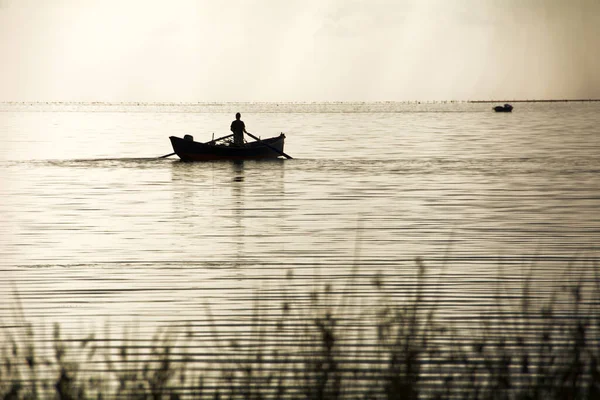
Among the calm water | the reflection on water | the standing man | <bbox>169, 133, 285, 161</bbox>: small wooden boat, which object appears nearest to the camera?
the reflection on water

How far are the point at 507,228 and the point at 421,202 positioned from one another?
598 centimetres

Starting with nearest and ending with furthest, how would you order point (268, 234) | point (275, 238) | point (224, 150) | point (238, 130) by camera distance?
point (275, 238) → point (268, 234) → point (238, 130) → point (224, 150)

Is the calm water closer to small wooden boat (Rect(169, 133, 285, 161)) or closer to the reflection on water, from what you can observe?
the reflection on water

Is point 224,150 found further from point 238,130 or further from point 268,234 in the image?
point 268,234

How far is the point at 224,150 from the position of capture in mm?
43312

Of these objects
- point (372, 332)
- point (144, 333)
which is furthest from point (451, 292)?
point (144, 333)

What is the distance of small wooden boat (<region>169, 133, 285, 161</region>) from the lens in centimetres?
4350

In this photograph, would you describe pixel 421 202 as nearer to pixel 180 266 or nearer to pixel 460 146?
pixel 180 266

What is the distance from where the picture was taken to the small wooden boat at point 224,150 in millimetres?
43500

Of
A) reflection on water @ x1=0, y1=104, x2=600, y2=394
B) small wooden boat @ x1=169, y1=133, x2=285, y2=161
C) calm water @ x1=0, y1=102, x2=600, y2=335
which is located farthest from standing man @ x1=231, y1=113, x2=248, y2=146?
reflection on water @ x1=0, y1=104, x2=600, y2=394

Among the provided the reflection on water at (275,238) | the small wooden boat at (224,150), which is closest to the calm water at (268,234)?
the reflection on water at (275,238)

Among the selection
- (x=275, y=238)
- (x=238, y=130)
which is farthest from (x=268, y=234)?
(x=238, y=130)

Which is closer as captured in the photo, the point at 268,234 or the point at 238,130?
the point at 268,234

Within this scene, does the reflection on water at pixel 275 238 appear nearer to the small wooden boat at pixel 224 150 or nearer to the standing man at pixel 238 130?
the small wooden boat at pixel 224 150
